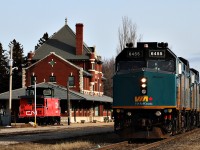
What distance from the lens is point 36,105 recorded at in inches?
1919

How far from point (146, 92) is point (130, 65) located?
5.41ft

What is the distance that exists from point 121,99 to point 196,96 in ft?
34.9

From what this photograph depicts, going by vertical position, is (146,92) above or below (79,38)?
below

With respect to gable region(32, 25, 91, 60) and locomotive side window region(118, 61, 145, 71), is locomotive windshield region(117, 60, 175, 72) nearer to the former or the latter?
locomotive side window region(118, 61, 145, 71)

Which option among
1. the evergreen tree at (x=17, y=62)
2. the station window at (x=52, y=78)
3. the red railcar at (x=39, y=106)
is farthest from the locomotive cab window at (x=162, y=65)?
the evergreen tree at (x=17, y=62)

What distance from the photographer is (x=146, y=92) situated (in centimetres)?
2014

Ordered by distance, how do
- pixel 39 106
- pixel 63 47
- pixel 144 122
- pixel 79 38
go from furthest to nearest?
pixel 63 47 < pixel 79 38 < pixel 39 106 < pixel 144 122

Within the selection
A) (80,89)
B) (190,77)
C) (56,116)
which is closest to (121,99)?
(190,77)

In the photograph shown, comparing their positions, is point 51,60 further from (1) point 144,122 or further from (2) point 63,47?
(1) point 144,122

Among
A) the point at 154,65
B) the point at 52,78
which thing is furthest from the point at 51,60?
the point at 154,65

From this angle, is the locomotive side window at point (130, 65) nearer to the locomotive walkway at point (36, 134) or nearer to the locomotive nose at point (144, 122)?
the locomotive nose at point (144, 122)

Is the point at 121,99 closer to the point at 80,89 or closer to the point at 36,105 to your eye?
the point at 36,105

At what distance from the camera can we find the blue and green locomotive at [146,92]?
2016 cm

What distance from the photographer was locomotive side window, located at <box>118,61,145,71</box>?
2100cm
